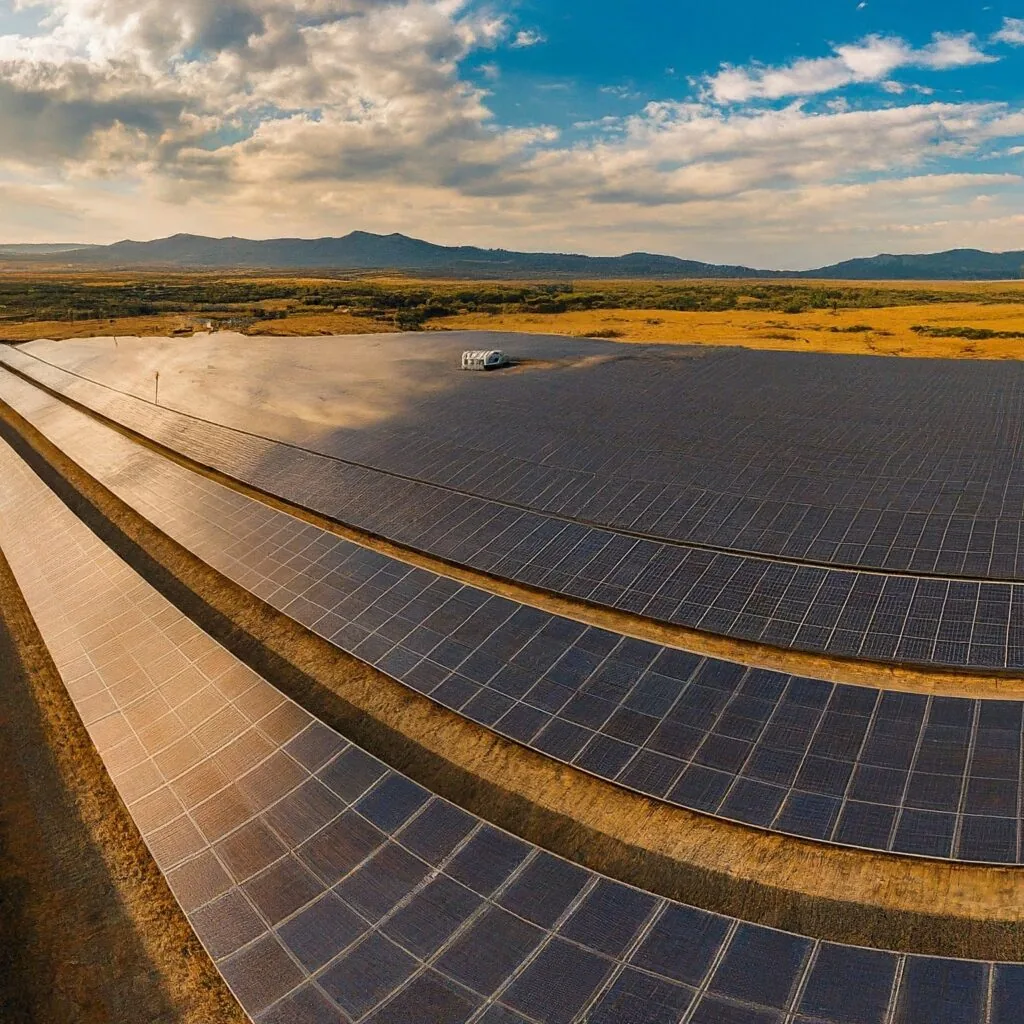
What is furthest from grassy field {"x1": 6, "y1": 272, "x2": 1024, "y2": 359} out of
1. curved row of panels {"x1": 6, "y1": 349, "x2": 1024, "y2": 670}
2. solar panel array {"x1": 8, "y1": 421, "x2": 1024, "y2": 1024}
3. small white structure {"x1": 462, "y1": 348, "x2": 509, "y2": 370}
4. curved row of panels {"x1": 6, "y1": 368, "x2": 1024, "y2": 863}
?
solar panel array {"x1": 8, "y1": 421, "x2": 1024, "y2": 1024}

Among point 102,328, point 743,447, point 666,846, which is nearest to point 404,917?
point 666,846

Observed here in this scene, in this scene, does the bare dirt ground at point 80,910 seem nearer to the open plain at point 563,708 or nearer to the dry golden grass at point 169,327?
the open plain at point 563,708

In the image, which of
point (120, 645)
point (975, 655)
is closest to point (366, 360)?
point (120, 645)

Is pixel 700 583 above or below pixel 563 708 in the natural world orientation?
above

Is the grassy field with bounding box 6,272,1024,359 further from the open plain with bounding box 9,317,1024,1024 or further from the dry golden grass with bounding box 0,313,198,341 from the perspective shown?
the open plain with bounding box 9,317,1024,1024

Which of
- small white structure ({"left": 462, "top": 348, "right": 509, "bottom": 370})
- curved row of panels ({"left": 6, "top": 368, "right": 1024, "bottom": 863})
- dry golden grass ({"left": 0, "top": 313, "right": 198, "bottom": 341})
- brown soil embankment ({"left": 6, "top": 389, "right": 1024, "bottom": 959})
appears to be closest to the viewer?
brown soil embankment ({"left": 6, "top": 389, "right": 1024, "bottom": 959})

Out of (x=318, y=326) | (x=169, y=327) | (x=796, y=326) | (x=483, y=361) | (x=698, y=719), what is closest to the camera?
(x=698, y=719)

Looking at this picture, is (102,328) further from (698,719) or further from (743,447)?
(698,719)
